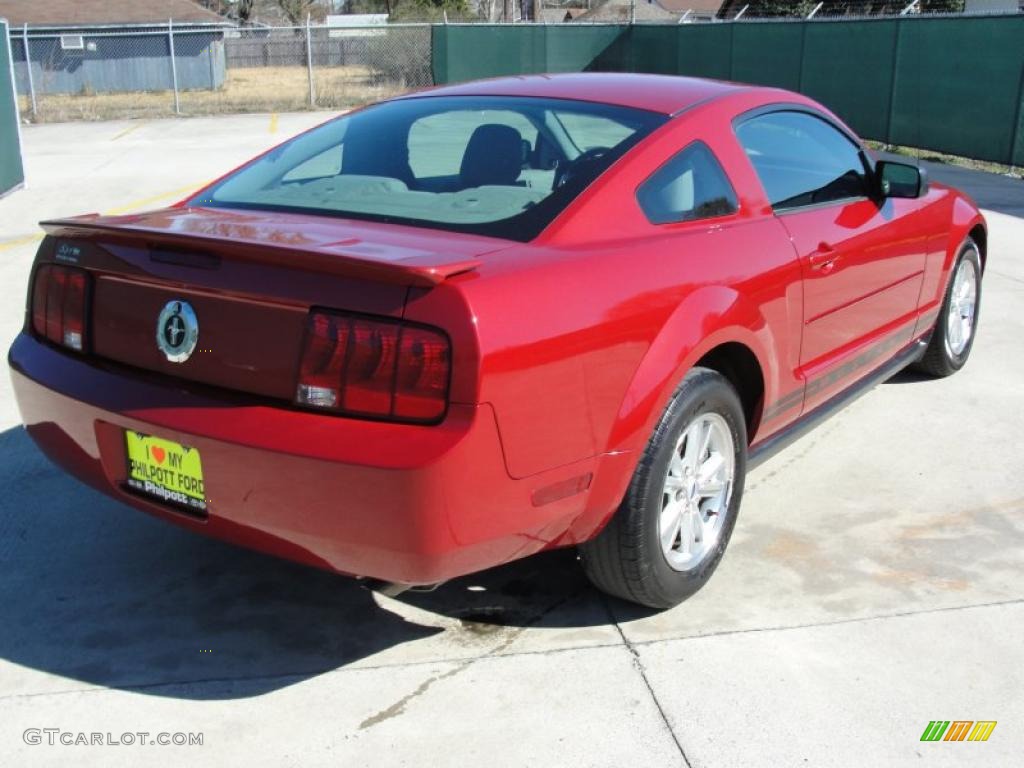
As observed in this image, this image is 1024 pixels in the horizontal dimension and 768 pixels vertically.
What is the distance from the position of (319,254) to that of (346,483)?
57cm

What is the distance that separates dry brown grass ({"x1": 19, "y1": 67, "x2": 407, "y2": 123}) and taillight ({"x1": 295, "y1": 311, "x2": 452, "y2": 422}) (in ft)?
80.5

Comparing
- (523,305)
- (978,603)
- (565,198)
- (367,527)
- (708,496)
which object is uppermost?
(565,198)

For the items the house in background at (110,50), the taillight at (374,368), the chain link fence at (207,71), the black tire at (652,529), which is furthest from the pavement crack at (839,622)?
the house in background at (110,50)

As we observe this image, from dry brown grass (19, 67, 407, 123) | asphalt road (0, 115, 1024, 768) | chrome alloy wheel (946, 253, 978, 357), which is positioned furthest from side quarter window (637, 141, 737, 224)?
dry brown grass (19, 67, 407, 123)

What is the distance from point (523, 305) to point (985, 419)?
11.0 ft

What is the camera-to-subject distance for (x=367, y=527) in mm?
2654

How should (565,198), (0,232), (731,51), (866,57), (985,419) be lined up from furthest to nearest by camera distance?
(731,51) < (866,57) < (0,232) < (985,419) < (565,198)

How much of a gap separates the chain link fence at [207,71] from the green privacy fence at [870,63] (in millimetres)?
2300

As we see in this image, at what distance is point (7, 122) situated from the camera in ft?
39.9

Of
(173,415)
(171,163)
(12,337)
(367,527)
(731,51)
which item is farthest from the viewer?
(731,51)

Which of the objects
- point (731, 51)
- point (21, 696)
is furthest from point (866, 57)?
point (21, 696)

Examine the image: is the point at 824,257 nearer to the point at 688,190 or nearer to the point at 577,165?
the point at 688,190

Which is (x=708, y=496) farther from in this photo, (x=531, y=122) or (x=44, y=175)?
(x=44, y=175)

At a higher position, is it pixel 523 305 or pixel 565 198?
pixel 565 198
